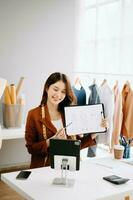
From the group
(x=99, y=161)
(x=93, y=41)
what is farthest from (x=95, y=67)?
(x=99, y=161)

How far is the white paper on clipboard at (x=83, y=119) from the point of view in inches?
117

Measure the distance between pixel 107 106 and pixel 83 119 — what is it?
2.32 feet

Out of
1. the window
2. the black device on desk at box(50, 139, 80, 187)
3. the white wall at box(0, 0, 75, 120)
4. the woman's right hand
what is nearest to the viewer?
the black device on desk at box(50, 139, 80, 187)

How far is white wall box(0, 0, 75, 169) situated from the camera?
15.1ft

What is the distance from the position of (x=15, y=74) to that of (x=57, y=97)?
204 centimetres

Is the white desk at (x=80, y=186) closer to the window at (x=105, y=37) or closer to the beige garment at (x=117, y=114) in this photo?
the beige garment at (x=117, y=114)

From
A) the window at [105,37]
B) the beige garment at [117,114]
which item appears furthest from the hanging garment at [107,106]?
the window at [105,37]

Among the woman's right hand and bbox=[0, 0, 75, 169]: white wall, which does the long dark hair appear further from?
bbox=[0, 0, 75, 169]: white wall

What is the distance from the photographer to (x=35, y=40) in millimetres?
4793

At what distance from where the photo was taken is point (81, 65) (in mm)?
5016

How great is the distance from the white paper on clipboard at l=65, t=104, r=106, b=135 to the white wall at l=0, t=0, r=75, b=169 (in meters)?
1.90

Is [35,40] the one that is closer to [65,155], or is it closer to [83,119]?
[83,119]

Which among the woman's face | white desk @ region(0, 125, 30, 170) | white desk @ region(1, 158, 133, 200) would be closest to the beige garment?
the woman's face

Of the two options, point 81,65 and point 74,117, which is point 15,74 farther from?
point 74,117
